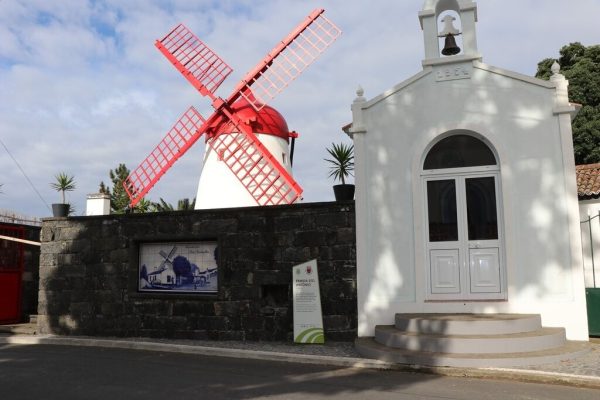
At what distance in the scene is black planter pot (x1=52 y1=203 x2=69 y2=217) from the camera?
11.4 m

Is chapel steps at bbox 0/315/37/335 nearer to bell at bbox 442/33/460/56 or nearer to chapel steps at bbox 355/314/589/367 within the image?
chapel steps at bbox 355/314/589/367

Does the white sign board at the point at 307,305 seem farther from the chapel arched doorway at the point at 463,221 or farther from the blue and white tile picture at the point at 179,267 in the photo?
the chapel arched doorway at the point at 463,221

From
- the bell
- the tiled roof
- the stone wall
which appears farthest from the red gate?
the tiled roof

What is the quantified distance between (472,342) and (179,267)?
5.94 metres

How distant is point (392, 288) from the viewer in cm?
859

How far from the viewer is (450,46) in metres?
9.12

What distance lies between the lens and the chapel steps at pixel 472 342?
6637mm

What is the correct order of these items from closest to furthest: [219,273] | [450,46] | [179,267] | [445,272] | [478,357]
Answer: [478,357], [445,272], [450,46], [219,273], [179,267]

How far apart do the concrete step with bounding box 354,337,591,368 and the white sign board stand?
1663mm

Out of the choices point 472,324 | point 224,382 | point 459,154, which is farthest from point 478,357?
point 459,154

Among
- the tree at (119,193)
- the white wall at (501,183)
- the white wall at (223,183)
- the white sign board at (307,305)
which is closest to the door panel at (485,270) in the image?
the white wall at (501,183)

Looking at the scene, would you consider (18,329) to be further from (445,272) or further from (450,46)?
(450,46)

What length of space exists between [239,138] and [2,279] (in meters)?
7.33

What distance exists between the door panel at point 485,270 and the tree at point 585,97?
13202 mm
